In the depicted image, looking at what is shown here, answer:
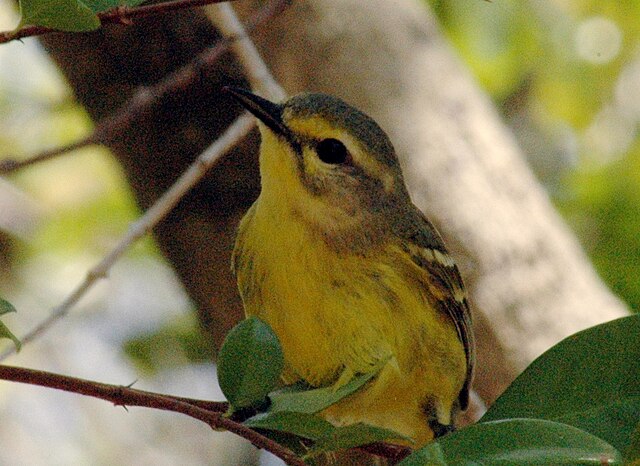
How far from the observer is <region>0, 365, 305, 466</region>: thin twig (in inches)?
58.9

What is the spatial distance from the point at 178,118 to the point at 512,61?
2388 mm

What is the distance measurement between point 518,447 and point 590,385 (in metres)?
0.33

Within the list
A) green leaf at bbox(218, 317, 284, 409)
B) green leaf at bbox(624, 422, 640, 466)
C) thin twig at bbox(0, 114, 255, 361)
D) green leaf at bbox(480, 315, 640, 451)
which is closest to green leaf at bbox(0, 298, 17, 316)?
green leaf at bbox(218, 317, 284, 409)

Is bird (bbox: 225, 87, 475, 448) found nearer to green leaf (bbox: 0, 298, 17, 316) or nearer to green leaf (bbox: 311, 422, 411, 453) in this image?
green leaf (bbox: 311, 422, 411, 453)

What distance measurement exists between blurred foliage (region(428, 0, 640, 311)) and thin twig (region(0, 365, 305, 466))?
3.93 meters

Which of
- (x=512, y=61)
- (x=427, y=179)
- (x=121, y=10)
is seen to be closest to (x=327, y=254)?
(x=427, y=179)

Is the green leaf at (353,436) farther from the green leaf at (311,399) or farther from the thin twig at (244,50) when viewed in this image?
the thin twig at (244,50)

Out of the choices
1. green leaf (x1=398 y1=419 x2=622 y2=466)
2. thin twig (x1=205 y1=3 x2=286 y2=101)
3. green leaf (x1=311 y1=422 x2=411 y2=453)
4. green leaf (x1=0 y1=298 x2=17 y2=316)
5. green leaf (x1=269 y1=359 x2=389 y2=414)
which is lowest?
green leaf (x1=398 y1=419 x2=622 y2=466)

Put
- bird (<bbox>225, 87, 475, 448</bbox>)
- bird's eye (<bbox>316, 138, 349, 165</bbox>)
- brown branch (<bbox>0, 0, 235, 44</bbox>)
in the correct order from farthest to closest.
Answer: bird's eye (<bbox>316, 138, 349, 165</bbox>), bird (<bbox>225, 87, 475, 448</bbox>), brown branch (<bbox>0, 0, 235, 44</bbox>)

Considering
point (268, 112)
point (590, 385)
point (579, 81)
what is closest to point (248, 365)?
point (590, 385)

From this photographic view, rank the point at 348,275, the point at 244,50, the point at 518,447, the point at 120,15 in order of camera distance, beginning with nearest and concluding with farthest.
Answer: the point at 518,447 → the point at 120,15 → the point at 348,275 → the point at 244,50

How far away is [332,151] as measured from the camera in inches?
124

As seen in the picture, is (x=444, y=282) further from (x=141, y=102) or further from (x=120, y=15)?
(x=120, y=15)

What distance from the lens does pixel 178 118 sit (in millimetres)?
4305
